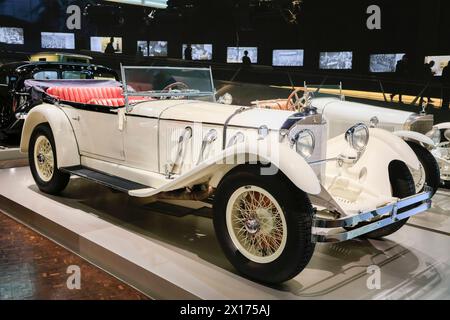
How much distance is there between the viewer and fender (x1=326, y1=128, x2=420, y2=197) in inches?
125

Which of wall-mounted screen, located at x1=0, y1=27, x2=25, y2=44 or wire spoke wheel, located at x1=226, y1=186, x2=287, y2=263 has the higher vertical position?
wall-mounted screen, located at x1=0, y1=27, x2=25, y2=44

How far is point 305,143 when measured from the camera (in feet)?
9.70

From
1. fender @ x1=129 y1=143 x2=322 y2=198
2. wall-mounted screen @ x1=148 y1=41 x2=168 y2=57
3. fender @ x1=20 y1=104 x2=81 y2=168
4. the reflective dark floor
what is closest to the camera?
fender @ x1=129 y1=143 x2=322 y2=198

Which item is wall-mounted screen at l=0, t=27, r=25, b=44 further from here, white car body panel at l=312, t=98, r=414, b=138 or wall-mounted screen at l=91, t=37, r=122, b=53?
white car body panel at l=312, t=98, r=414, b=138

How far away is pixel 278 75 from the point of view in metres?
6.82

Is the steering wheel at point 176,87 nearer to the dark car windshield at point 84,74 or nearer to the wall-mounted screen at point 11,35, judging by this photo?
the dark car windshield at point 84,74

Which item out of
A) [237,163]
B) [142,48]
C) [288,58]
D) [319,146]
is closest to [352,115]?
[288,58]

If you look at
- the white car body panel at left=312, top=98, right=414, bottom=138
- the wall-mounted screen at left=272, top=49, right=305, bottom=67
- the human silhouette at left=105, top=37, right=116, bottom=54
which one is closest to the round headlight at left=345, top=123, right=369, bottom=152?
the white car body panel at left=312, top=98, right=414, bottom=138

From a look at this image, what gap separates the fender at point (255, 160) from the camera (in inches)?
92.0

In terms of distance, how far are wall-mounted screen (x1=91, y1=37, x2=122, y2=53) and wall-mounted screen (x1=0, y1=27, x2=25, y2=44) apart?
1.18 metres

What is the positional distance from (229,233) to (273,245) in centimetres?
30

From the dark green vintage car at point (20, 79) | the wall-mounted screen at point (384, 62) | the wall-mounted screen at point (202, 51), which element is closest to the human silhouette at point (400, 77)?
the wall-mounted screen at point (384, 62)
